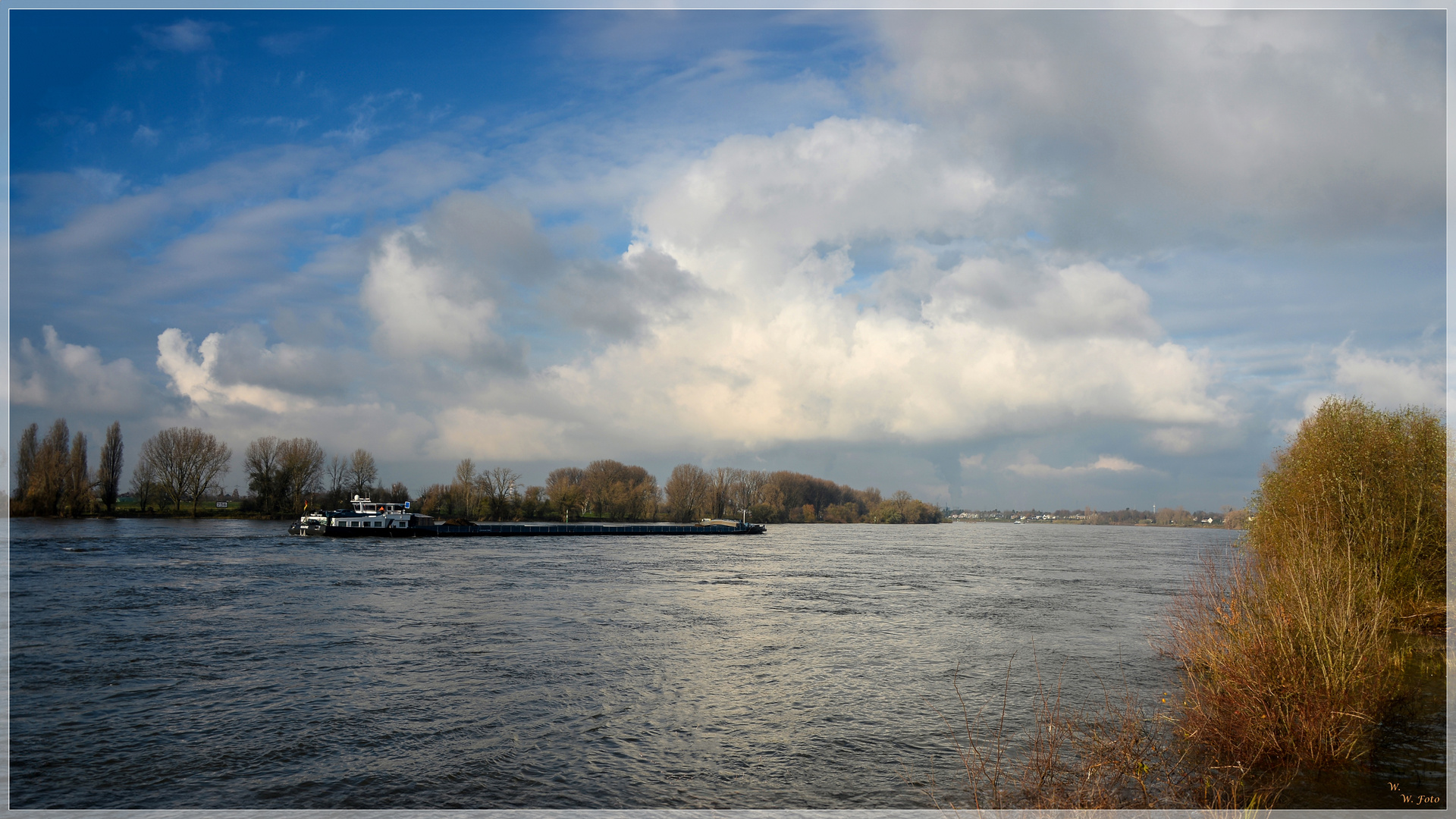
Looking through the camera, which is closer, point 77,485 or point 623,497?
point 77,485

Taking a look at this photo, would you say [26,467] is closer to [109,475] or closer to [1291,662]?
[109,475]

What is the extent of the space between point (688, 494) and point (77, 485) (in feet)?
289

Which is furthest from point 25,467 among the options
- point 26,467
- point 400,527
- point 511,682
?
point 511,682

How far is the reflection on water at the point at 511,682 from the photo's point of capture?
11.3m

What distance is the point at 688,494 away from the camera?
143125 millimetres

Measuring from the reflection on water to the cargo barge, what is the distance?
36.6 meters

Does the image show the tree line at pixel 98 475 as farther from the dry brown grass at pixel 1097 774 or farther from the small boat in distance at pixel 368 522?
the dry brown grass at pixel 1097 774

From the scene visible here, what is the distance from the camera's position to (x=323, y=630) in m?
23.4

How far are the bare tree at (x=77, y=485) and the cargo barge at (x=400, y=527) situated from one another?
26503mm

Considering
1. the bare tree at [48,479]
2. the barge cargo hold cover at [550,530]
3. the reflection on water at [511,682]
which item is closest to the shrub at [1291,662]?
the reflection on water at [511,682]

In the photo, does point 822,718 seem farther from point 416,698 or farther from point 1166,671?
point 1166,671

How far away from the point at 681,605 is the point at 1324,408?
23.2m

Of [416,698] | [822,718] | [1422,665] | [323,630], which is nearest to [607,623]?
[323,630]

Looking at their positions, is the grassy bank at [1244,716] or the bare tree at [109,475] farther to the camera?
the bare tree at [109,475]
